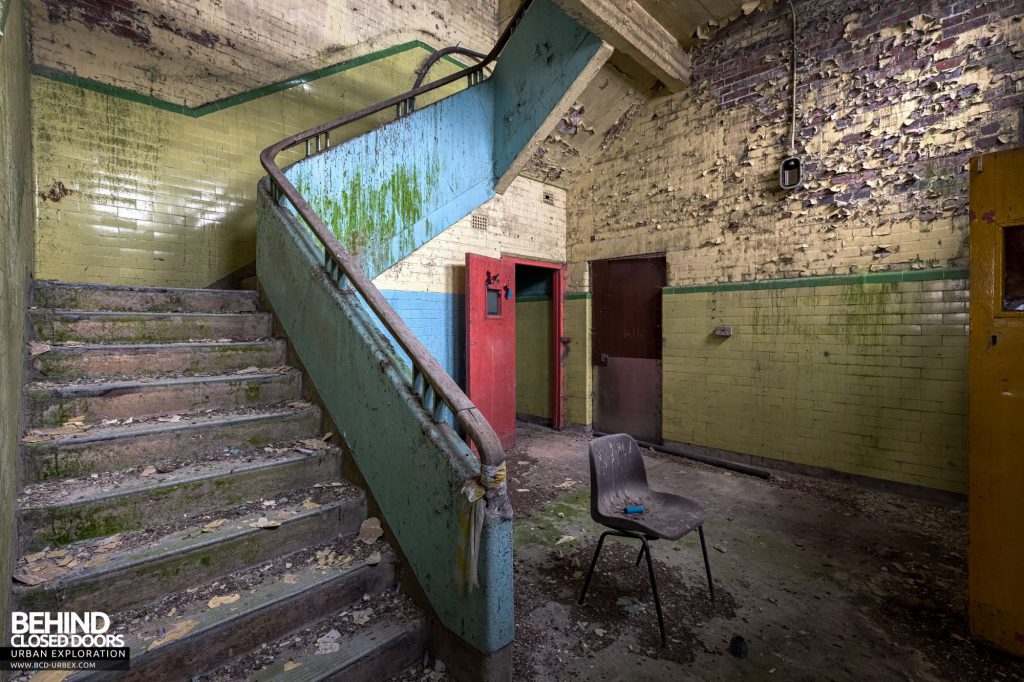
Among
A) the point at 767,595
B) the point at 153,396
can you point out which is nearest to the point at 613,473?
the point at 767,595

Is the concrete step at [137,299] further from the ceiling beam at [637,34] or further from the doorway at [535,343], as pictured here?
the doorway at [535,343]

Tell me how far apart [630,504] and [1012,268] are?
2231 millimetres

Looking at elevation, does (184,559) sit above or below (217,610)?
above

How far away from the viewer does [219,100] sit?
493 centimetres

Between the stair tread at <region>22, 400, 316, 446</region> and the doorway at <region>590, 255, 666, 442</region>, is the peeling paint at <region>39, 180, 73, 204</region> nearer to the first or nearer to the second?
the stair tread at <region>22, 400, 316, 446</region>

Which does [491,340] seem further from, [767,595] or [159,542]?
[159,542]

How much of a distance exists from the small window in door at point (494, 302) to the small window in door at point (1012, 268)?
13.5 ft

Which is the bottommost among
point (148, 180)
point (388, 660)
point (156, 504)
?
point (388, 660)

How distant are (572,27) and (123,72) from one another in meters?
4.41

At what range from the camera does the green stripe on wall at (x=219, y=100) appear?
4.15 meters

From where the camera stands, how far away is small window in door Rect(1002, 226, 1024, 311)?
218 centimetres

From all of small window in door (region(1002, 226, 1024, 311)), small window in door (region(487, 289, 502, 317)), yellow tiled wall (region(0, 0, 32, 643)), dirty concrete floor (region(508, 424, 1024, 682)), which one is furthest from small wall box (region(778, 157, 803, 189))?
yellow tiled wall (region(0, 0, 32, 643))

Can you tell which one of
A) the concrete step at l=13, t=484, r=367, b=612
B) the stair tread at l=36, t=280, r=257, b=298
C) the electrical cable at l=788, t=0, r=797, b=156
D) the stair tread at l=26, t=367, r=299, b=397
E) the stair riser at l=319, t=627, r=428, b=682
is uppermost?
the electrical cable at l=788, t=0, r=797, b=156

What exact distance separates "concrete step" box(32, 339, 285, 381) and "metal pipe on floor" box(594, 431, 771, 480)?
4.33 m
